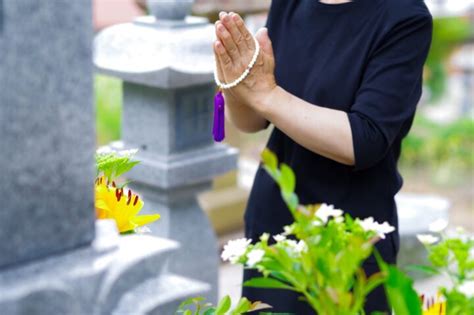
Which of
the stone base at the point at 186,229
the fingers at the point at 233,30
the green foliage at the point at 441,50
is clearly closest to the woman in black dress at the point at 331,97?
the fingers at the point at 233,30

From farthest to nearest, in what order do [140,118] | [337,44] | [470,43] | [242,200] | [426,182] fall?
[470,43]
[426,182]
[242,200]
[140,118]
[337,44]

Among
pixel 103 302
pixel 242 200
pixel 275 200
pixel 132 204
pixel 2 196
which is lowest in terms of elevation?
pixel 242 200

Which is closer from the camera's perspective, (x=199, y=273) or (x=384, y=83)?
(x=384, y=83)

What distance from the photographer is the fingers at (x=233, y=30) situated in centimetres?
174

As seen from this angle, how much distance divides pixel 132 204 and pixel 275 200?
1.83ft

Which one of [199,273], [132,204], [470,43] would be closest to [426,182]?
[199,273]

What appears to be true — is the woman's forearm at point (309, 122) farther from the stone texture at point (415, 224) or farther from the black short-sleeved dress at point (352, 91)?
the stone texture at point (415, 224)

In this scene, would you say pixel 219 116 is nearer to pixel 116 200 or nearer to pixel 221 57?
pixel 221 57

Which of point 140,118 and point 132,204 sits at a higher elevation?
point 132,204

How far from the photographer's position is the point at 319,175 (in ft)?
6.59

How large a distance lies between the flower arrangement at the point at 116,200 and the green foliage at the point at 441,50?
281 inches

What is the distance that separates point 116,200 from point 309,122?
42cm

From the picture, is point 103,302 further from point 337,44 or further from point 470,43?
point 470,43

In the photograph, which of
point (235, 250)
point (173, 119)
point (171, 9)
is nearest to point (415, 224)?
point (173, 119)
